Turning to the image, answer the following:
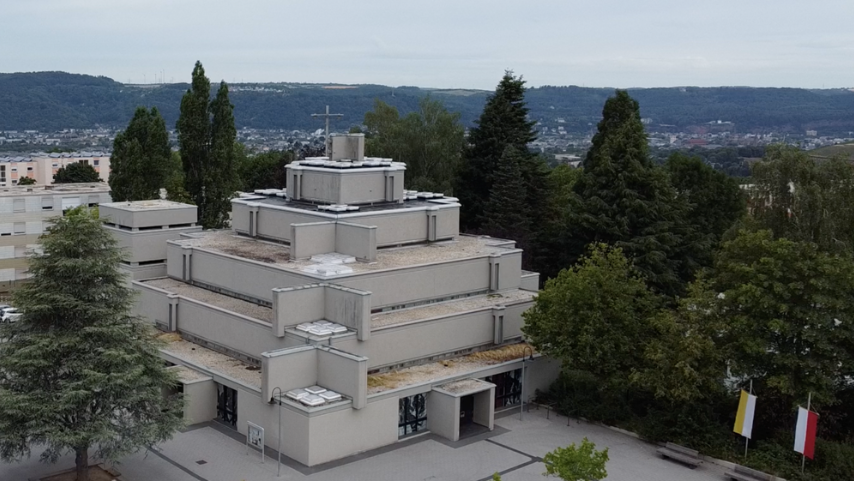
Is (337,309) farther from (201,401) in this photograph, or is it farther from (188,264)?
(188,264)

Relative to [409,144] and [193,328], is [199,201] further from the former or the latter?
[193,328]

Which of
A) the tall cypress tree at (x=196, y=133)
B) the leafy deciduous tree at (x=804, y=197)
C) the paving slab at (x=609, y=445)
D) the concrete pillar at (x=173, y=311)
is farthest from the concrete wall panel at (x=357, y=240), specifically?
the tall cypress tree at (x=196, y=133)

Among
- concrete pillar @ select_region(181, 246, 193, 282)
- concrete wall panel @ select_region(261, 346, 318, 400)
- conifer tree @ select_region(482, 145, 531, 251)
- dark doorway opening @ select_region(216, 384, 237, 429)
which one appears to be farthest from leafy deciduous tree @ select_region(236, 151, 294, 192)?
concrete wall panel @ select_region(261, 346, 318, 400)

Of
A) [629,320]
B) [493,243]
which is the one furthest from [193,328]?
[629,320]

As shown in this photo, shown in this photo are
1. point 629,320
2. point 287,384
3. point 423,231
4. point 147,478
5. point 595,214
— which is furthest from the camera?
point 595,214

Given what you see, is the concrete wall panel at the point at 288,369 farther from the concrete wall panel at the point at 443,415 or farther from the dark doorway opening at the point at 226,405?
the concrete wall panel at the point at 443,415

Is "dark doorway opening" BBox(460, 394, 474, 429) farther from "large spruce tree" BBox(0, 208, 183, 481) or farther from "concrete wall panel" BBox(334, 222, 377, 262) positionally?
"large spruce tree" BBox(0, 208, 183, 481)

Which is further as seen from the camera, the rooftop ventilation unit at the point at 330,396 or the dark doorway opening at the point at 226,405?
the dark doorway opening at the point at 226,405
